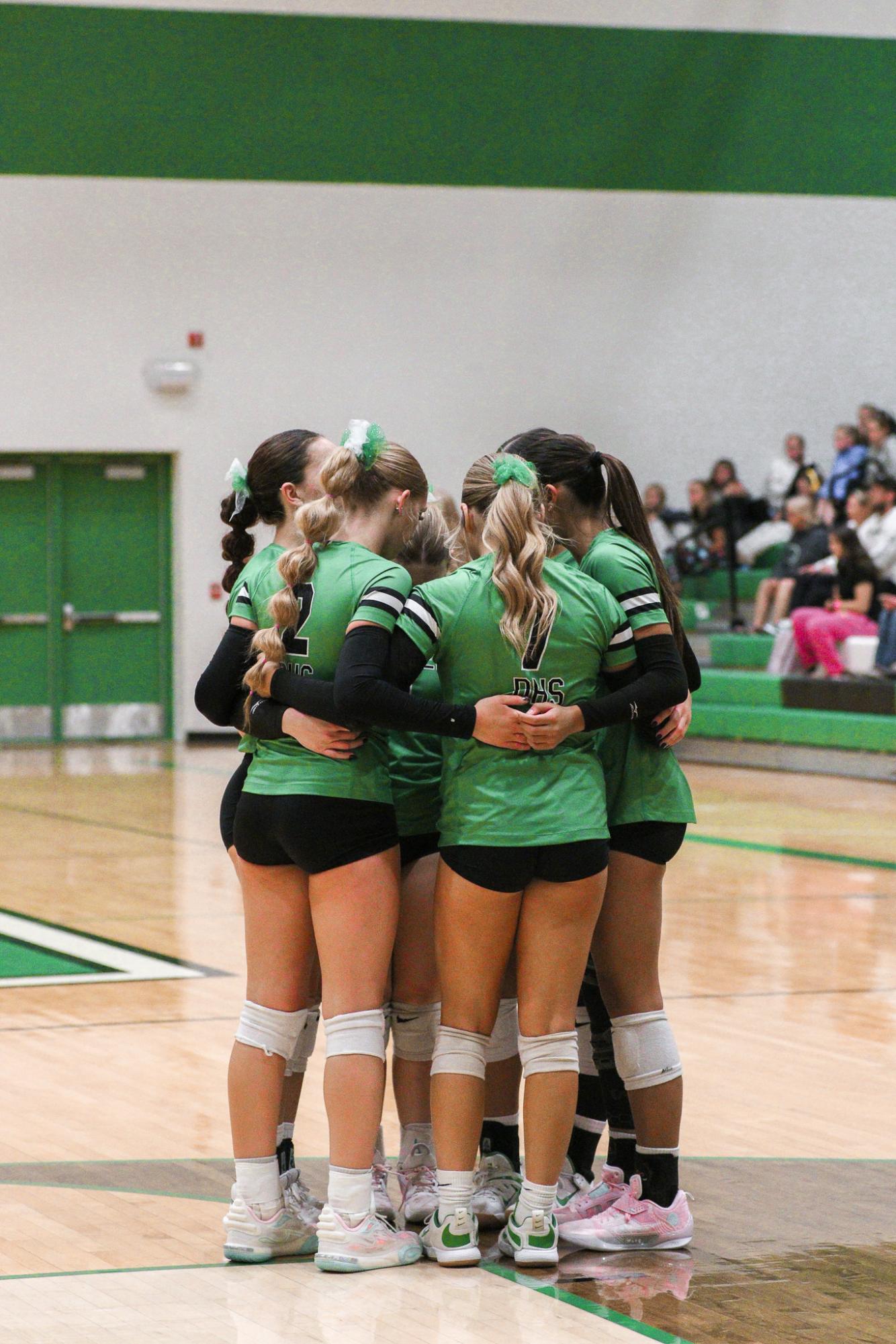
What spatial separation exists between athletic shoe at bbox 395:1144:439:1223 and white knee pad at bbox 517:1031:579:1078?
371mm

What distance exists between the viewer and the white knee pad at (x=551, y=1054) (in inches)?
127

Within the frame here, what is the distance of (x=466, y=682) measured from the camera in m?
3.26

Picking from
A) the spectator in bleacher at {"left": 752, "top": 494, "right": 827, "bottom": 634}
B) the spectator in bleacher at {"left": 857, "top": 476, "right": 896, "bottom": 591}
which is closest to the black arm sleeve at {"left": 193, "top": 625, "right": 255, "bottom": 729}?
the spectator in bleacher at {"left": 857, "top": 476, "right": 896, "bottom": 591}

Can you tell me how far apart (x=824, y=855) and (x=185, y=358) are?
299 inches

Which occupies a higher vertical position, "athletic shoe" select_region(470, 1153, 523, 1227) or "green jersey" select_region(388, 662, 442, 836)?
"green jersey" select_region(388, 662, 442, 836)

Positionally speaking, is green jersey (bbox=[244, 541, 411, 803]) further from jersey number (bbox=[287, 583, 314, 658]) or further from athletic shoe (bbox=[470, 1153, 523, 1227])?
athletic shoe (bbox=[470, 1153, 523, 1227])

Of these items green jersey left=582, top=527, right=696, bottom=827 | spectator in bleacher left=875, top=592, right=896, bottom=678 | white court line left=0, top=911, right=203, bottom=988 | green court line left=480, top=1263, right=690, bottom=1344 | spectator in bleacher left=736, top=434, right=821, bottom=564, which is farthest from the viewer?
spectator in bleacher left=736, top=434, right=821, bottom=564

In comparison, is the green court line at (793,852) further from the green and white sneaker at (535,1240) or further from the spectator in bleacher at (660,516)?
the spectator in bleacher at (660,516)

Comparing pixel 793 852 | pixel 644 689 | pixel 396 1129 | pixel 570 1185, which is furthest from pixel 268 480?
pixel 793 852

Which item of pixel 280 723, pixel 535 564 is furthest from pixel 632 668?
pixel 280 723

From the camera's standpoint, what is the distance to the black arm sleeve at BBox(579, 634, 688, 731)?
3.24m

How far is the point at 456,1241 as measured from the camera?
322 cm

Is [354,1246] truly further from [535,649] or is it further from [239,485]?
[239,485]

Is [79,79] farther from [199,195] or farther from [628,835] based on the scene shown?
[628,835]
